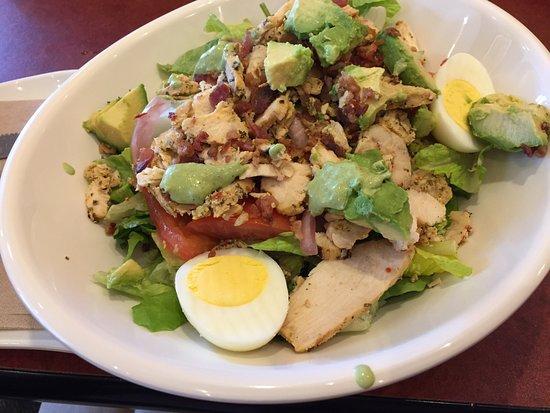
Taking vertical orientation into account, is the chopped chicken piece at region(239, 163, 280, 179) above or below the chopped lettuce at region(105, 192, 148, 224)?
above

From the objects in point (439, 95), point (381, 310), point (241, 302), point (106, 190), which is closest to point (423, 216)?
point (381, 310)

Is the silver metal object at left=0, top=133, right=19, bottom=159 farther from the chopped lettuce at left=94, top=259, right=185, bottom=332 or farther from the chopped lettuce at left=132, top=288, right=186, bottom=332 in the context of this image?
the chopped lettuce at left=132, top=288, right=186, bottom=332

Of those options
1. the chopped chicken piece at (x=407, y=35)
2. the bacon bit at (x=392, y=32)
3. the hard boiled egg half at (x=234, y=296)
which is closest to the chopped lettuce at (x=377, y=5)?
the chopped chicken piece at (x=407, y=35)

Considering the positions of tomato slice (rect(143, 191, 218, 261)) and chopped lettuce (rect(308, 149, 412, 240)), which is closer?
chopped lettuce (rect(308, 149, 412, 240))

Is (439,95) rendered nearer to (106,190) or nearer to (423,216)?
(423,216)

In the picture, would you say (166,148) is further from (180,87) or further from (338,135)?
(338,135)

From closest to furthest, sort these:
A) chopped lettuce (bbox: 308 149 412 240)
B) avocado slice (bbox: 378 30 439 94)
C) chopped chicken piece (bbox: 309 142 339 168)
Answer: chopped lettuce (bbox: 308 149 412 240)
chopped chicken piece (bbox: 309 142 339 168)
avocado slice (bbox: 378 30 439 94)

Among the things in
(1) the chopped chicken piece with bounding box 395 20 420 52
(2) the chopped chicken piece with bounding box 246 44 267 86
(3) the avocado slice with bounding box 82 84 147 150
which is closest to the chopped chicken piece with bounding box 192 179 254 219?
(2) the chopped chicken piece with bounding box 246 44 267 86
